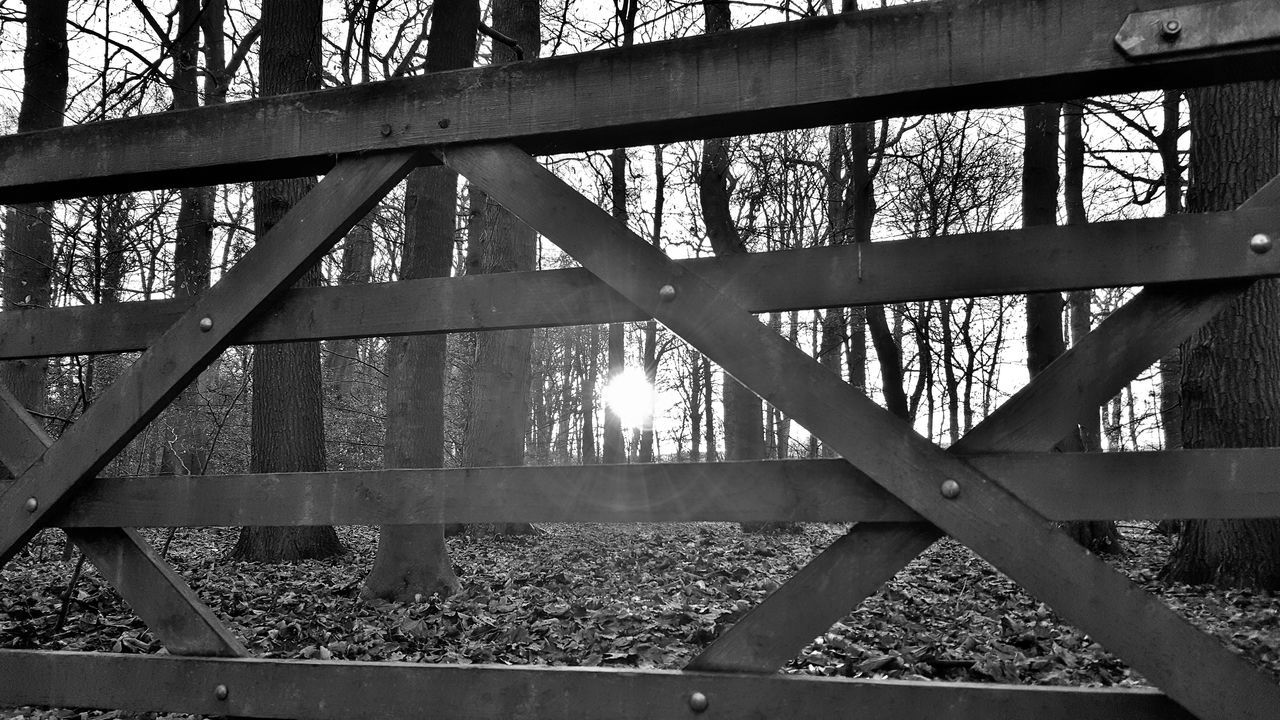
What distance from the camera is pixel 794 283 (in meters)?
1.98

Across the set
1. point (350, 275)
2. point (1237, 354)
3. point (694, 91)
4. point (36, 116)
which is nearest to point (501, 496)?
point (694, 91)

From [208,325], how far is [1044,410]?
208 cm

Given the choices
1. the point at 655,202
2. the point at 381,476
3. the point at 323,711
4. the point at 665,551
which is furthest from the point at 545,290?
the point at 655,202

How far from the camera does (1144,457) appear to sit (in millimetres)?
1767

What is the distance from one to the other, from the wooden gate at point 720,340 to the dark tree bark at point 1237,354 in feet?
16.0

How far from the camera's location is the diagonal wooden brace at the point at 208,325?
87.3 inches

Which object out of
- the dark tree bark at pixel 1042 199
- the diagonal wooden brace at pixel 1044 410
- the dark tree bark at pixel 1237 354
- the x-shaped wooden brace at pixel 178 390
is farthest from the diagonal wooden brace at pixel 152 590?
the dark tree bark at pixel 1042 199

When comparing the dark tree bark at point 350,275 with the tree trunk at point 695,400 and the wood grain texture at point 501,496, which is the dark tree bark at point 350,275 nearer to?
the tree trunk at point 695,400

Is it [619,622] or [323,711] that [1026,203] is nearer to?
[619,622]

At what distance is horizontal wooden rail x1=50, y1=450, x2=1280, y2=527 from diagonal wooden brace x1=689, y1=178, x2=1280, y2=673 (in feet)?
0.17

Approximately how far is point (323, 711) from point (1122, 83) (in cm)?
238

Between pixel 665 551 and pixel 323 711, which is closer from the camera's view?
pixel 323 711

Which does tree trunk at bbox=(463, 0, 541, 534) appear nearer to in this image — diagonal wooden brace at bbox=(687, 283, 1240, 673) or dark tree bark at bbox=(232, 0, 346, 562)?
dark tree bark at bbox=(232, 0, 346, 562)

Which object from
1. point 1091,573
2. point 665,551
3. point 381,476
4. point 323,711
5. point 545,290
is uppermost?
point 545,290
